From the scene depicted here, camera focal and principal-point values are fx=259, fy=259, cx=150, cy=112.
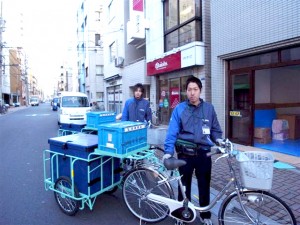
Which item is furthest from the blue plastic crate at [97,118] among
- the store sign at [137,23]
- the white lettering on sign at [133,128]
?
the store sign at [137,23]

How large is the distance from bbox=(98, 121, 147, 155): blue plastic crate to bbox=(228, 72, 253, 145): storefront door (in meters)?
5.08

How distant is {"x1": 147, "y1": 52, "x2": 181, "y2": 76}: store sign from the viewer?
10.7 meters

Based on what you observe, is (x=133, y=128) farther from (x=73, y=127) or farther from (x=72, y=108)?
(x=72, y=108)

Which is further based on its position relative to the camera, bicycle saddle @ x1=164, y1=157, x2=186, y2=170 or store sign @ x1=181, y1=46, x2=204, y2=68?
store sign @ x1=181, y1=46, x2=204, y2=68

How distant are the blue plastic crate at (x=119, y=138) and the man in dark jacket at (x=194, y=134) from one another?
0.63 m

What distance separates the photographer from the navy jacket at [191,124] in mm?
3232

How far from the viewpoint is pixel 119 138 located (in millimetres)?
3463

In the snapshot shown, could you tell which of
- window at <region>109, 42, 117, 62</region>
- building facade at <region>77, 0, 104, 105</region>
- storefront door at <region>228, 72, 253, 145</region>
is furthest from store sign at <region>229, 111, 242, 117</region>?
building facade at <region>77, 0, 104, 105</region>

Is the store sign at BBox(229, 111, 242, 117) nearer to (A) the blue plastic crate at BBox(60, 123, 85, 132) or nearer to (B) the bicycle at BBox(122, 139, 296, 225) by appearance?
(A) the blue plastic crate at BBox(60, 123, 85, 132)

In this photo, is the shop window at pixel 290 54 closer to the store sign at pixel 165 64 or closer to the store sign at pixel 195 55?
the store sign at pixel 195 55

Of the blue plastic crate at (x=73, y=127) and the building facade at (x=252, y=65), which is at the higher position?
the building facade at (x=252, y=65)

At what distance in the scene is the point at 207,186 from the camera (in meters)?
3.44

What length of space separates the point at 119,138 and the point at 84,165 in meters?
0.71

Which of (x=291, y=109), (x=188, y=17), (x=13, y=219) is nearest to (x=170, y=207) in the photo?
(x=13, y=219)
